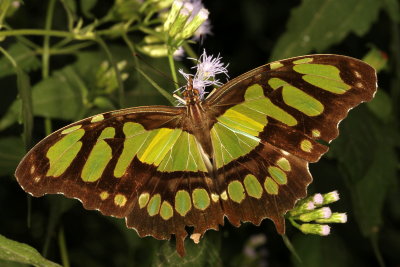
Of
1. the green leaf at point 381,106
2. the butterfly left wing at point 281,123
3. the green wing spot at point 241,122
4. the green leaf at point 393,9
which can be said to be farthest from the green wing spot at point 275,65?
the green leaf at point 393,9

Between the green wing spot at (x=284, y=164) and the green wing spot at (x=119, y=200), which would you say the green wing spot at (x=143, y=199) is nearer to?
the green wing spot at (x=119, y=200)

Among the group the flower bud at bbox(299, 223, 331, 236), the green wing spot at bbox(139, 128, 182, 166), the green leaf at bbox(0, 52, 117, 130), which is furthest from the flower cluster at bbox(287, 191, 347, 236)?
the green leaf at bbox(0, 52, 117, 130)

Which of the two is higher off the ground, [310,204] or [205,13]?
[205,13]

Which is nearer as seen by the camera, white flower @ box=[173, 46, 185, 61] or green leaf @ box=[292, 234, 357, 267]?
white flower @ box=[173, 46, 185, 61]

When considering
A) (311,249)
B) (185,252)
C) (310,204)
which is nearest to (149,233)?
(185,252)

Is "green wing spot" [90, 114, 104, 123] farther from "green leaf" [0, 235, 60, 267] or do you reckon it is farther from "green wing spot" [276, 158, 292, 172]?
"green wing spot" [276, 158, 292, 172]

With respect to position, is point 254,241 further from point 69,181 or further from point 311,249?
point 69,181
